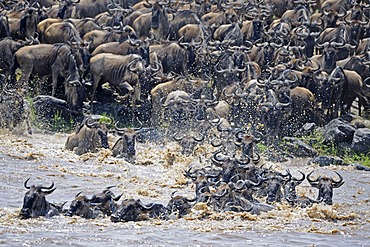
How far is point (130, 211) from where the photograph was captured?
44.3 feet

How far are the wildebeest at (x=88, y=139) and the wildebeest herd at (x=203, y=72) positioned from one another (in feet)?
0.07

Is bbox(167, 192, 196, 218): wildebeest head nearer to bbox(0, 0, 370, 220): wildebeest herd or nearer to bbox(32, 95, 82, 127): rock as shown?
bbox(0, 0, 370, 220): wildebeest herd

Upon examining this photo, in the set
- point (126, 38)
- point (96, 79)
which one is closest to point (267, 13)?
point (126, 38)

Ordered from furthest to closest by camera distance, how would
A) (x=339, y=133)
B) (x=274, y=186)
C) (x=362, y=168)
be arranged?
(x=339, y=133), (x=362, y=168), (x=274, y=186)

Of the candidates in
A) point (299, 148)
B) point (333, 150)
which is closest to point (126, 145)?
→ point (299, 148)

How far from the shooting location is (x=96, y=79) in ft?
71.4


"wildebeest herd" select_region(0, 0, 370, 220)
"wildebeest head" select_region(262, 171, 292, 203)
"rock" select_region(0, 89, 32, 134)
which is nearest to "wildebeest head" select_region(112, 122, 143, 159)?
"wildebeest herd" select_region(0, 0, 370, 220)

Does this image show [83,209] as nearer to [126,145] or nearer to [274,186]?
[274,186]

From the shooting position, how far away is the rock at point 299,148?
62.5 feet

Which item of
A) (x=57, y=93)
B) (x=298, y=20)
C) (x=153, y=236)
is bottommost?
(x=153, y=236)

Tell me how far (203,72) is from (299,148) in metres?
4.27

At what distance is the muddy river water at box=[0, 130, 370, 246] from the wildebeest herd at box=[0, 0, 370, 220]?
18.4 inches

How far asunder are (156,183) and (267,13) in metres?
12.0

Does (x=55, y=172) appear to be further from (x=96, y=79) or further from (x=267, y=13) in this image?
(x=267, y=13)
